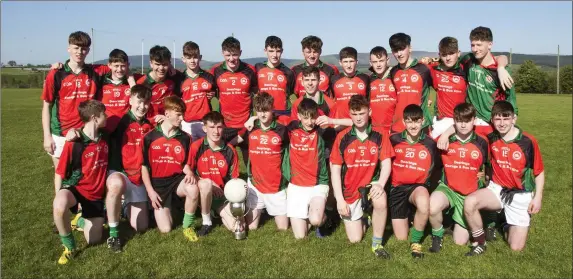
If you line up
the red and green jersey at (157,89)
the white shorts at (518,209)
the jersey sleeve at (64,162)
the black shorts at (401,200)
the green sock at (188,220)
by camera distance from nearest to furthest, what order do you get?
the jersey sleeve at (64,162)
the white shorts at (518,209)
the black shorts at (401,200)
the green sock at (188,220)
the red and green jersey at (157,89)

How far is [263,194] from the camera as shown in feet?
15.9

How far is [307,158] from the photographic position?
4.69m

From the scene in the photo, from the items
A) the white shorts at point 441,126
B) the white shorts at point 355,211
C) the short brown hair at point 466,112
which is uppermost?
the short brown hair at point 466,112

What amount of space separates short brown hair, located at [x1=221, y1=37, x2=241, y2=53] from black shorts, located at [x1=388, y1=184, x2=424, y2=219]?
103 inches

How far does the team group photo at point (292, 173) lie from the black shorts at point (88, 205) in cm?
1

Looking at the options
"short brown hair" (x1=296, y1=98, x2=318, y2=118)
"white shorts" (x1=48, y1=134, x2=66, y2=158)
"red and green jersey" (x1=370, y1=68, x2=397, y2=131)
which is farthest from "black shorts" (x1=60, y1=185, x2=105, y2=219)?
"red and green jersey" (x1=370, y1=68, x2=397, y2=131)

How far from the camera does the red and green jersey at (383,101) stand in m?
4.89

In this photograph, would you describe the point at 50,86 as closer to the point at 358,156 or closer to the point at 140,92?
the point at 140,92

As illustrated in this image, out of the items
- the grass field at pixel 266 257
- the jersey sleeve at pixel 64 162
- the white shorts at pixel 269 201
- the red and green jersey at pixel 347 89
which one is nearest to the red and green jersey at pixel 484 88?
the red and green jersey at pixel 347 89

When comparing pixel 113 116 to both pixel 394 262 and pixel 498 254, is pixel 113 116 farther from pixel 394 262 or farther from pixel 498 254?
pixel 498 254

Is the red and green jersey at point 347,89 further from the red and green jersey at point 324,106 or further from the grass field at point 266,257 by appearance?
the grass field at point 266,257

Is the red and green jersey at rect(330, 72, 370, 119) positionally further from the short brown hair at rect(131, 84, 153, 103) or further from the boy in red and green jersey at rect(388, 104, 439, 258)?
the short brown hair at rect(131, 84, 153, 103)

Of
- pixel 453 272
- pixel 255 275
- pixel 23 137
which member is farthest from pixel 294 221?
pixel 23 137

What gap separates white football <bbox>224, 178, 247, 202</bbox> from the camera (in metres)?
4.38
